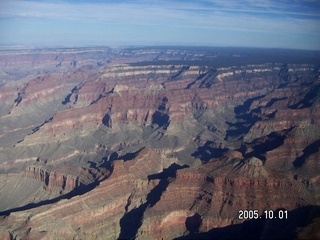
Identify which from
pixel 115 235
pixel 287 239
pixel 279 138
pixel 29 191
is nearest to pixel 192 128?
pixel 279 138

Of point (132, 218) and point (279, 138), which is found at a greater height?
point (279, 138)

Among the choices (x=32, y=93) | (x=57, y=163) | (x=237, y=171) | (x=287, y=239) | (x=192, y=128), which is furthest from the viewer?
(x=32, y=93)

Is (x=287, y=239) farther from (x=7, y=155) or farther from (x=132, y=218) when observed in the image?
(x=7, y=155)

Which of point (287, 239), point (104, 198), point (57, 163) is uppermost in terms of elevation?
point (287, 239)

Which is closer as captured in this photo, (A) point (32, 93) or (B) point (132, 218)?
(B) point (132, 218)

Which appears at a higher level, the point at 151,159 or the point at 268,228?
the point at 268,228

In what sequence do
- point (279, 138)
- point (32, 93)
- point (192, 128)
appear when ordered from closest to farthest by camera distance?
point (279, 138) → point (192, 128) → point (32, 93)

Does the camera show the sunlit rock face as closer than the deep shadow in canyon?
No

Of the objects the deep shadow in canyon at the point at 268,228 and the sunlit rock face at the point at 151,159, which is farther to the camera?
the sunlit rock face at the point at 151,159
